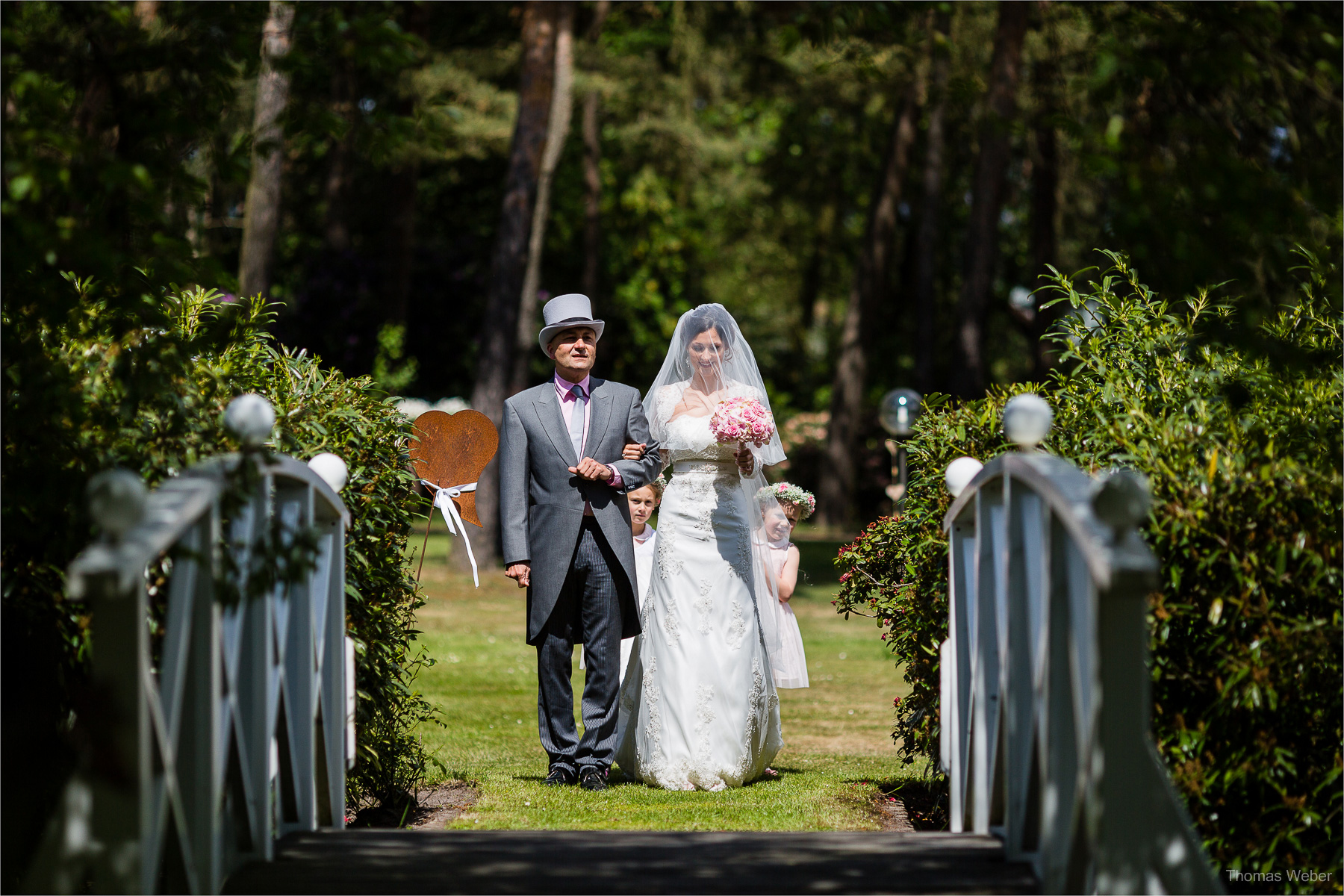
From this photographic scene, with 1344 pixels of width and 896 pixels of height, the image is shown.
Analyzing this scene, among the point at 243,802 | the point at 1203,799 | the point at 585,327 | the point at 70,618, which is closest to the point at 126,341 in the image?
the point at 70,618

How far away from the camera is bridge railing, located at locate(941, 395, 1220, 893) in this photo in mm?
2771

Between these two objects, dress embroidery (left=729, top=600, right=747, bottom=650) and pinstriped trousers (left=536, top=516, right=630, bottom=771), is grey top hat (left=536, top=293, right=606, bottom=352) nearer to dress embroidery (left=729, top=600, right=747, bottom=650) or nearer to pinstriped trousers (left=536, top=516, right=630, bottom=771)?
pinstriped trousers (left=536, top=516, right=630, bottom=771)

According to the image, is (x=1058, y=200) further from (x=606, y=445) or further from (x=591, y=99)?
(x=606, y=445)

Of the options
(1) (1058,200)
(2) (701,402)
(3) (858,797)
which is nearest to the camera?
(3) (858,797)

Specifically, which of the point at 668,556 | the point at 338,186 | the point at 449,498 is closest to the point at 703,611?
the point at 668,556

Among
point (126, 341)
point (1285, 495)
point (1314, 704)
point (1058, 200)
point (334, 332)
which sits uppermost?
point (1058, 200)

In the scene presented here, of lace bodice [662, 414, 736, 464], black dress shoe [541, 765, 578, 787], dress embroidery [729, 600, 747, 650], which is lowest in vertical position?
black dress shoe [541, 765, 578, 787]

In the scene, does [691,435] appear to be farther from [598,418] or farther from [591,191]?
[591,191]

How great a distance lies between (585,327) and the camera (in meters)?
6.14

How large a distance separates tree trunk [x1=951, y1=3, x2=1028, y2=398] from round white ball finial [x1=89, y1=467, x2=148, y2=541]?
1663 cm

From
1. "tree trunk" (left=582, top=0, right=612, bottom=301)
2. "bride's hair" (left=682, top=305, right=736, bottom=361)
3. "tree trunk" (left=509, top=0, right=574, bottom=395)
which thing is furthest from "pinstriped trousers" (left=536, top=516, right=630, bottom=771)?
"tree trunk" (left=582, top=0, right=612, bottom=301)

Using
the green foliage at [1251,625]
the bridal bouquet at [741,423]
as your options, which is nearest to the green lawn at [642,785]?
the bridal bouquet at [741,423]

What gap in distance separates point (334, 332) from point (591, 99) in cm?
656

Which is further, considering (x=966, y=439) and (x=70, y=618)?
(x=966, y=439)
